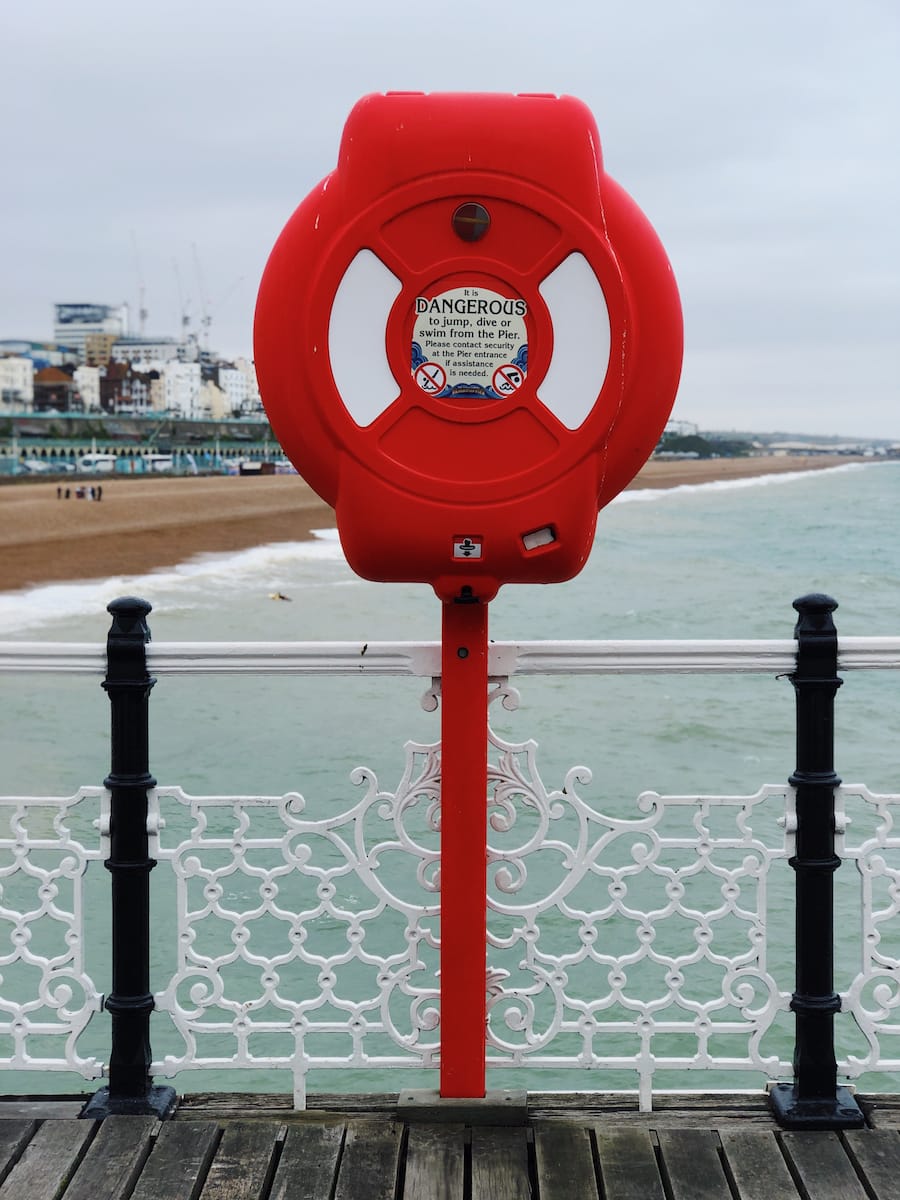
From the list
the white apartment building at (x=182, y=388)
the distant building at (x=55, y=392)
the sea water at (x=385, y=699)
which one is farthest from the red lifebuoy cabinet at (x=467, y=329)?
the distant building at (x=55, y=392)

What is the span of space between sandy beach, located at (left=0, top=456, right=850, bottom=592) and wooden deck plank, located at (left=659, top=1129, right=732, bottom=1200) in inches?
909

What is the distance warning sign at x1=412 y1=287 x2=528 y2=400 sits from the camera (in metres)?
2.29

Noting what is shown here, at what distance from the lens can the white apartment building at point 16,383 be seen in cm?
10725

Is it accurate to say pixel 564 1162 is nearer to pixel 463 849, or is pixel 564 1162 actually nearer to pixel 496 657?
pixel 463 849

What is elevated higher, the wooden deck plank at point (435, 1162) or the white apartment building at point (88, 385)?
the white apartment building at point (88, 385)

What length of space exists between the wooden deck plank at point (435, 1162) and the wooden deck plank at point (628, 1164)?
10.1 inches

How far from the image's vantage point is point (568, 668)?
261 cm

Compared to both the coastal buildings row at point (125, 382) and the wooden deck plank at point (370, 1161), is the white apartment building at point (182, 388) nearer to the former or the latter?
the coastal buildings row at point (125, 382)

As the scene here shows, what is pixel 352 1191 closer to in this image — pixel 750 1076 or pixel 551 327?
pixel 551 327

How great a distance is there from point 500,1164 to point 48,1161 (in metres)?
0.82

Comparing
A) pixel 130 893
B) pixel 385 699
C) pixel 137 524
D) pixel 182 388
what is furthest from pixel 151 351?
pixel 130 893

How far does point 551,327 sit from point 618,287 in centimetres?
13

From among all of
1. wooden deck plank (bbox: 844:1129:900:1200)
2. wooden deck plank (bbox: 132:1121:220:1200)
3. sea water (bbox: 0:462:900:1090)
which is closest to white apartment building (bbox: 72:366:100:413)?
sea water (bbox: 0:462:900:1090)

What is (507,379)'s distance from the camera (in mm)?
2307
